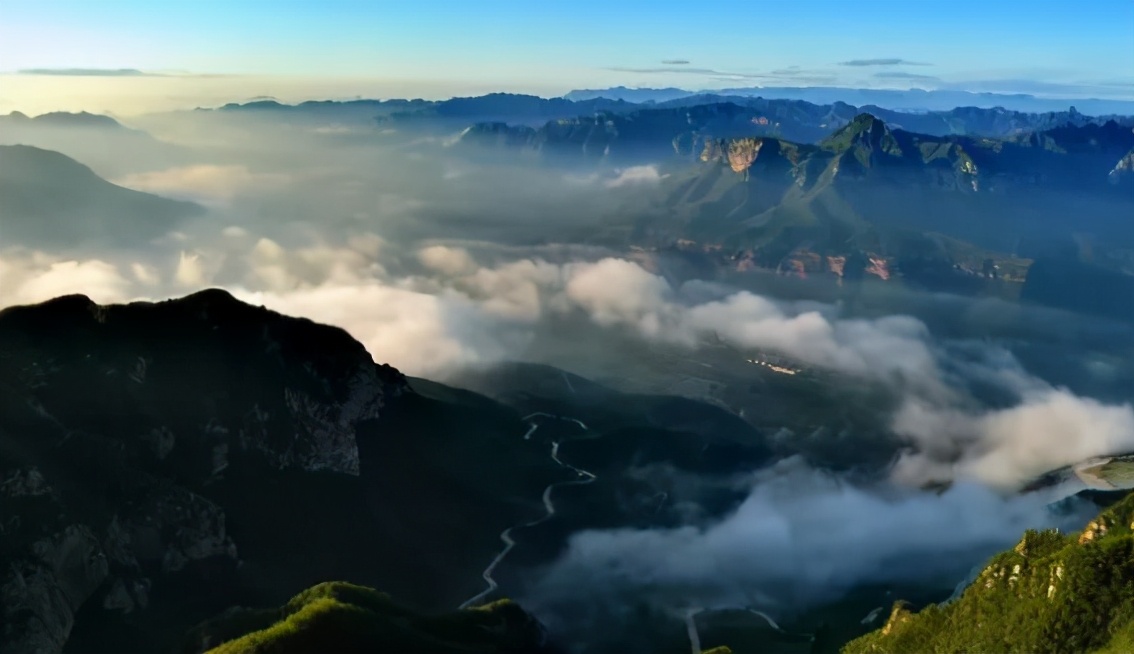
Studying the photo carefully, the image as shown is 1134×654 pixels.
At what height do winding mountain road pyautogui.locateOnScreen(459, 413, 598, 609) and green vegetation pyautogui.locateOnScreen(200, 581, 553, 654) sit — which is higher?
green vegetation pyautogui.locateOnScreen(200, 581, 553, 654)

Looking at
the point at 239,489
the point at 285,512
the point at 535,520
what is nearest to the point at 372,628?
the point at 285,512

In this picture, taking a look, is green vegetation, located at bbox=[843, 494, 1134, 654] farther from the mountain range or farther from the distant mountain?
the distant mountain

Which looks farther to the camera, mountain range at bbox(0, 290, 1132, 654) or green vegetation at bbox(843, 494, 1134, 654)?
mountain range at bbox(0, 290, 1132, 654)

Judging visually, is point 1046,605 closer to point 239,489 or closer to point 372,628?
point 372,628

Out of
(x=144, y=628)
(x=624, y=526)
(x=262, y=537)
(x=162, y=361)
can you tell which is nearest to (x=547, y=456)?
(x=624, y=526)

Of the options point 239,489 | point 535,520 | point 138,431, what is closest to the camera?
point 138,431

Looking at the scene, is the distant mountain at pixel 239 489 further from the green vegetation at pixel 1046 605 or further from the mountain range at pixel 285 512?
the green vegetation at pixel 1046 605

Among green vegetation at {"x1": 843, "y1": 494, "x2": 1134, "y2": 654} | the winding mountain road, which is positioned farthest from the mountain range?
the winding mountain road
